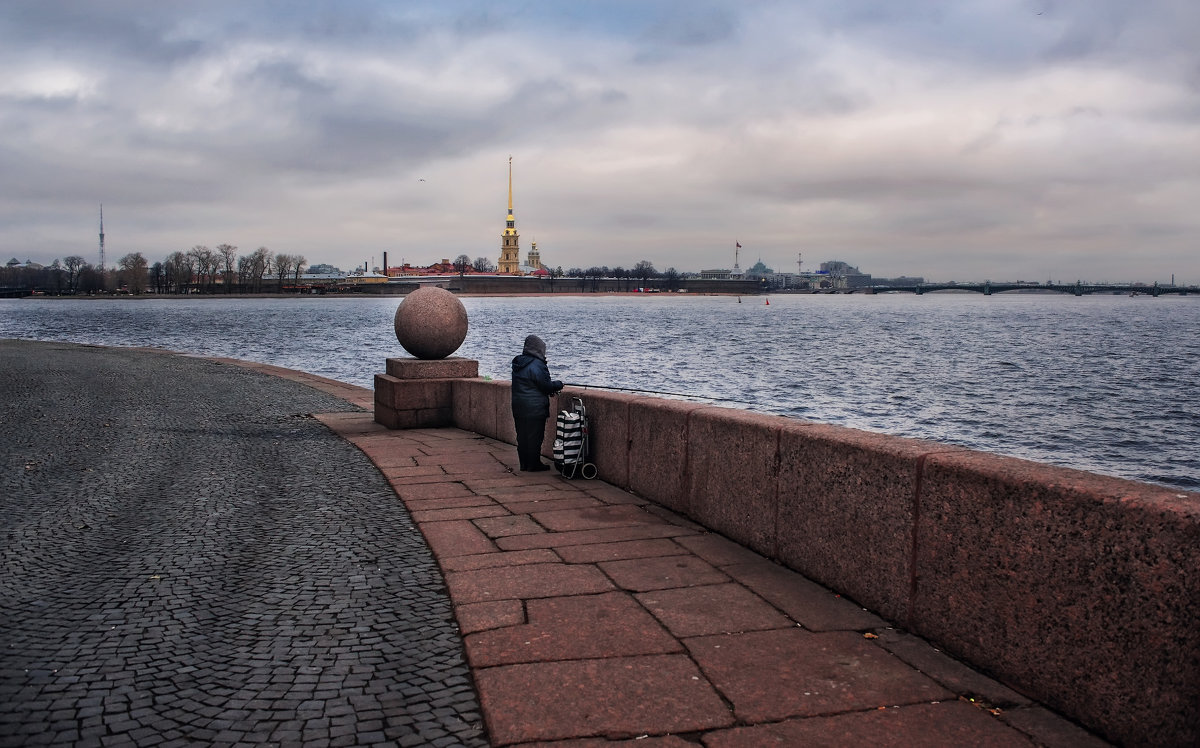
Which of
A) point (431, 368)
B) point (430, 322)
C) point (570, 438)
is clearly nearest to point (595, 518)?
point (570, 438)

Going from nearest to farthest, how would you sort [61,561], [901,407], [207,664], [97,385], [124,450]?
[207,664]
[61,561]
[124,450]
[97,385]
[901,407]

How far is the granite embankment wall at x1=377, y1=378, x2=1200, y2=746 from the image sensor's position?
2607 millimetres

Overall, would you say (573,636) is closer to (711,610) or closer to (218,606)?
(711,610)

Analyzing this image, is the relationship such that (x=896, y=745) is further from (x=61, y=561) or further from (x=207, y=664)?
(x=61, y=561)

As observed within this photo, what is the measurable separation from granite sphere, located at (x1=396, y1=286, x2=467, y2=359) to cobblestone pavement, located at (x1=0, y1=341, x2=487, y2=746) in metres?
2.36

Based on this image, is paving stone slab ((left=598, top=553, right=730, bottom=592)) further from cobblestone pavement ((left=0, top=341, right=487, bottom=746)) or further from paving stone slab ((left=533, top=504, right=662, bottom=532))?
cobblestone pavement ((left=0, top=341, right=487, bottom=746))

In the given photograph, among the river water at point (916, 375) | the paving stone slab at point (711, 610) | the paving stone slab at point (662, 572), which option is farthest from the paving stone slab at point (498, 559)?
the river water at point (916, 375)

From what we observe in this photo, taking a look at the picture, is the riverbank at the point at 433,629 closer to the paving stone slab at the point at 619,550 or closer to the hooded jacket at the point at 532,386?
the paving stone slab at the point at 619,550

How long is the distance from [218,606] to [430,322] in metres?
6.76

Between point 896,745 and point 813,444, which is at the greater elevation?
point 813,444

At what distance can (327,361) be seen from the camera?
114 feet

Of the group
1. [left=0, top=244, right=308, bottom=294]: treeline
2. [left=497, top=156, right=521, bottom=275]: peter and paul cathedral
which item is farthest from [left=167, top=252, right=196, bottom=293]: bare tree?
[left=497, top=156, right=521, bottom=275]: peter and paul cathedral

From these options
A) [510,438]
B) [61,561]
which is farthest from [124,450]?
[61,561]

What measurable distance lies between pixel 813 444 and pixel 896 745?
5.85ft
